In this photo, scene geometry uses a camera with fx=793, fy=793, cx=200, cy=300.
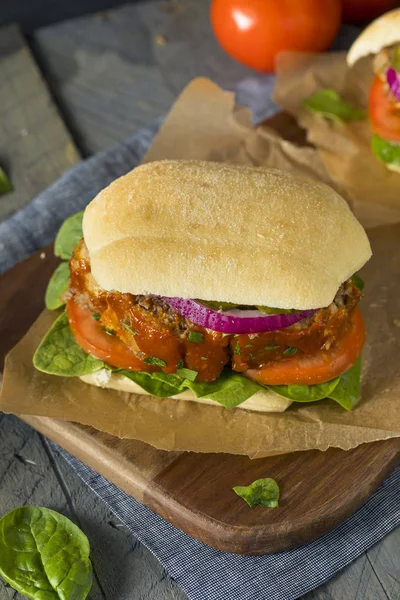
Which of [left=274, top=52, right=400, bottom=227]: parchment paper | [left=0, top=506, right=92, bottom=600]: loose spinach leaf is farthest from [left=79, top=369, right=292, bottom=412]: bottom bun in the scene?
[left=274, top=52, right=400, bottom=227]: parchment paper

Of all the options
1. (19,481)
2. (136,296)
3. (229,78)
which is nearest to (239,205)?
(136,296)

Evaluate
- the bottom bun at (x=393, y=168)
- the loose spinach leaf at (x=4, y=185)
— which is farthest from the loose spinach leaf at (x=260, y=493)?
the loose spinach leaf at (x=4, y=185)

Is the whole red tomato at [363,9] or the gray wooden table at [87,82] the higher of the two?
the gray wooden table at [87,82]

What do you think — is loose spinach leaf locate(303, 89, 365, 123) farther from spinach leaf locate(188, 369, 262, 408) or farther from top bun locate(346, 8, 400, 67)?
spinach leaf locate(188, 369, 262, 408)

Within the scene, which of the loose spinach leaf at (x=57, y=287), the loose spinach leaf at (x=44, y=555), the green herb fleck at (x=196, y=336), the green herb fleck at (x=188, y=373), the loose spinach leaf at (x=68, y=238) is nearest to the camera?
the loose spinach leaf at (x=44, y=555)

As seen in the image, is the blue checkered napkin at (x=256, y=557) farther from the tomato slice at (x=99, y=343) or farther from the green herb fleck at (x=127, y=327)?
the green herb fleck at (x=127, y=327)

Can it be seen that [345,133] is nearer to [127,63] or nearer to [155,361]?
[127,63]
